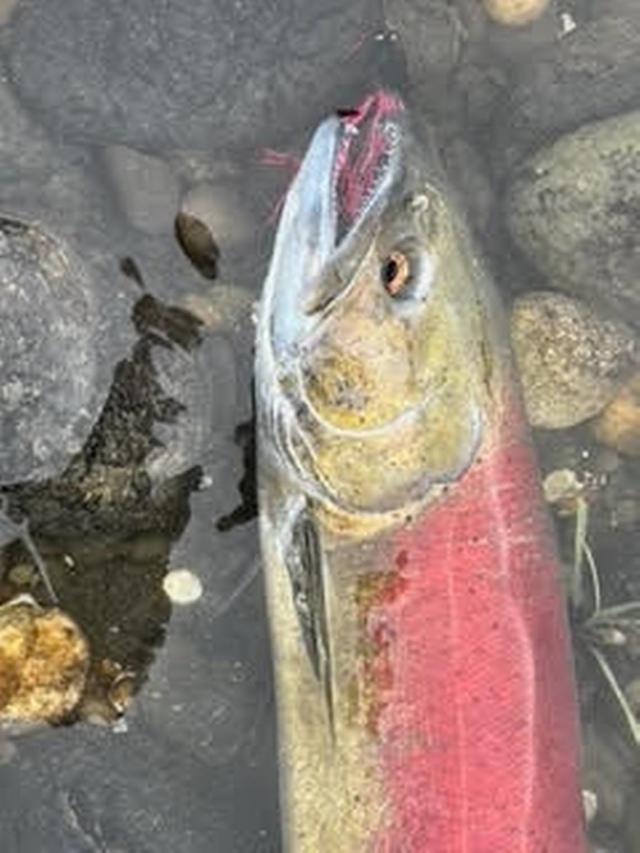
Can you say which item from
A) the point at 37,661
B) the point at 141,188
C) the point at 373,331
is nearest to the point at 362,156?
the point at 373,331

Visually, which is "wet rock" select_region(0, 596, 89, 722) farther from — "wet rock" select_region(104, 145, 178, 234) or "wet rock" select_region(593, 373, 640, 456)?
"wet rock" select_region(593, 373, 640, 456)

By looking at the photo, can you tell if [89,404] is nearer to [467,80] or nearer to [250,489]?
[250,489]

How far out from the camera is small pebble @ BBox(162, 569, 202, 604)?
462 centimetres

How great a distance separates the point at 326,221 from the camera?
12.6 feet

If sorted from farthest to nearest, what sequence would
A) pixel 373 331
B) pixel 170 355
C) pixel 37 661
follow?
pixel 170 355
pixel 37 661
pixel 373 331

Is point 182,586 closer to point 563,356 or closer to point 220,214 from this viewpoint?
point 220,214

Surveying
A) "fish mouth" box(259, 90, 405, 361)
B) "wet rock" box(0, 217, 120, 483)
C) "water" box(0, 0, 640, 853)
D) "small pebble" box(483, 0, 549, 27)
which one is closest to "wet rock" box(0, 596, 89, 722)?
"water" box(0, 0, 640, 853)

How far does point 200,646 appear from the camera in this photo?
184 inches

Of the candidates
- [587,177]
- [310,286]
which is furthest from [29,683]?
[587,177]

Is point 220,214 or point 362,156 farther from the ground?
point 362,156

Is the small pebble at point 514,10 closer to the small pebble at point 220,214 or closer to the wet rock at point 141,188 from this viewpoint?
the small pebble at point 220,214

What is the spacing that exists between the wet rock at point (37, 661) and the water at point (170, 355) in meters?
0.19

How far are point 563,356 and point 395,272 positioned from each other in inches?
47.6

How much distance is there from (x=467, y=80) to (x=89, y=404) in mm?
1987
